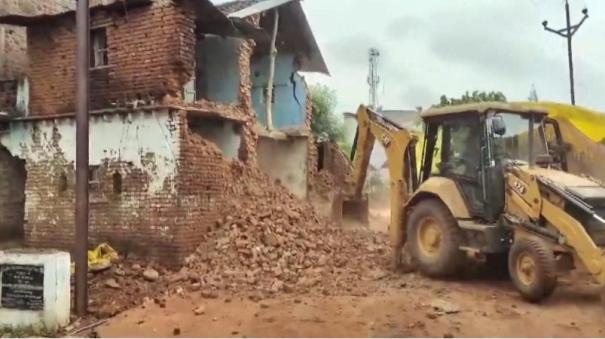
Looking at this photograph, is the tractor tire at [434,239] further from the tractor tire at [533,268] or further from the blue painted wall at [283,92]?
the blue painted wall at [283,92]

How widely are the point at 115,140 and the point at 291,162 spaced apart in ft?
19.2

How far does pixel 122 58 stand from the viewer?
39.1 feet

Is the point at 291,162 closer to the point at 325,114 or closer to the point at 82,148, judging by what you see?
the point at 82,148

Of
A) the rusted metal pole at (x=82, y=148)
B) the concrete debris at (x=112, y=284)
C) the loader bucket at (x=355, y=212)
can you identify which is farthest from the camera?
the loader bucket at (x=355, y=212)

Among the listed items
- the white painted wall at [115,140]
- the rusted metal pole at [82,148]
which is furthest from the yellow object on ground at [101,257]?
the rusted metal pole at [82,148]

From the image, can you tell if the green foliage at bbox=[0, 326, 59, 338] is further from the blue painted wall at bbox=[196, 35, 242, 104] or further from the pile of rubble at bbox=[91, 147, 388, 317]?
the blue painted wall at bbox=[196, 35, 242, 104]

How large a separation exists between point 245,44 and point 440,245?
6915mm

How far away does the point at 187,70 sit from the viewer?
11.6 meters

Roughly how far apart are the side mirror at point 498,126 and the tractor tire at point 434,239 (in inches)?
58.3

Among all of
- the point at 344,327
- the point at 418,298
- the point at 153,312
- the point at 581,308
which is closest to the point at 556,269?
the point at 581,308

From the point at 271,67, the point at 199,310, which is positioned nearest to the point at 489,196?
the point at 199,310

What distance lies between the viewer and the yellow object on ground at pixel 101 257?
10.4 m

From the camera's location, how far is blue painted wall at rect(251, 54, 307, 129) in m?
17.6

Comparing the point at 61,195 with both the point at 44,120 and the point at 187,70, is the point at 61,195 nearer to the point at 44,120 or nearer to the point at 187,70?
the point at 44,120
